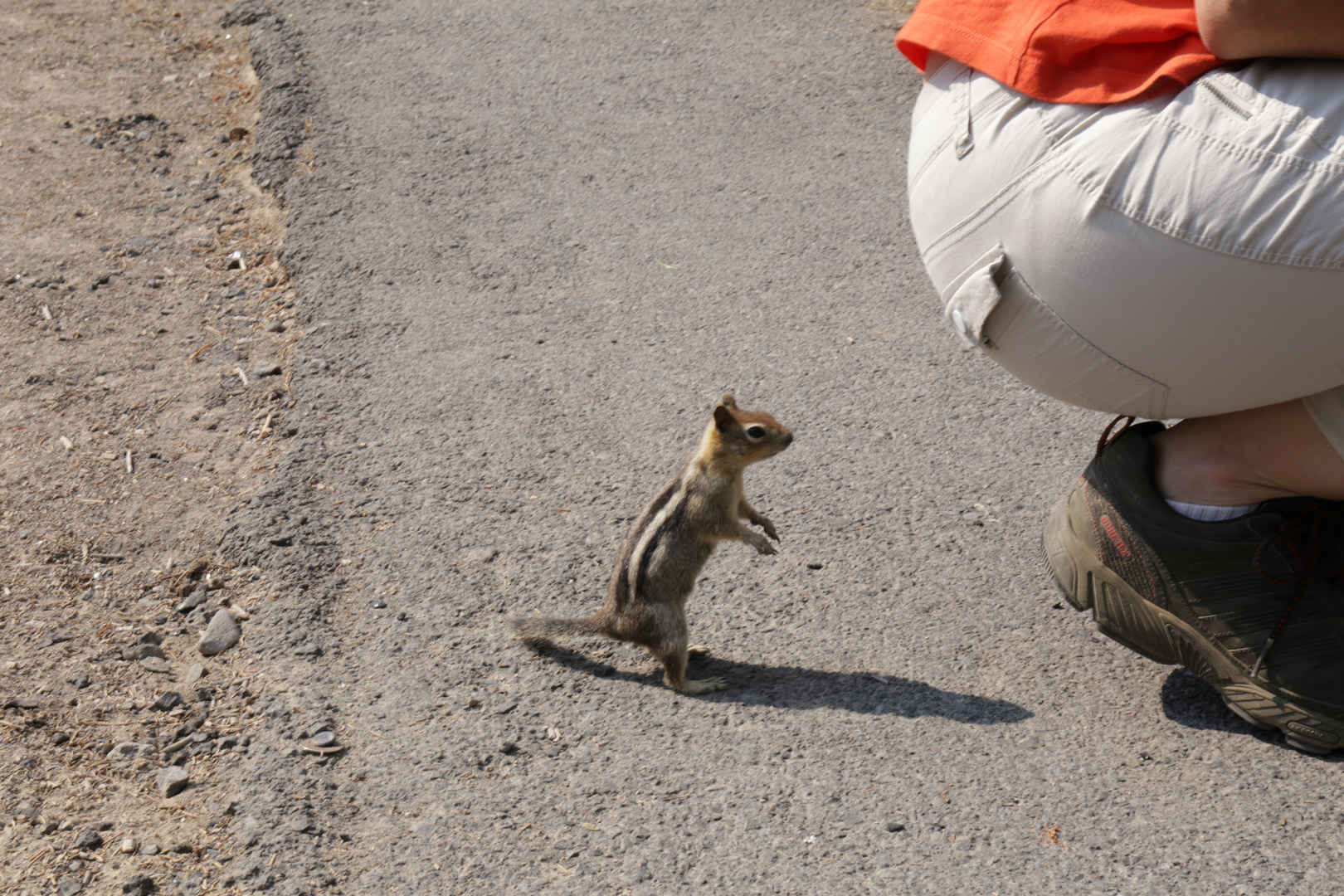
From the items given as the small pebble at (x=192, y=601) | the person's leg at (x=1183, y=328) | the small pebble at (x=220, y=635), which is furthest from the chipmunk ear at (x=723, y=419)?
the small pebble at (x=192, y=601)

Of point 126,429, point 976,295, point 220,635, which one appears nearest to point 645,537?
point 976,295

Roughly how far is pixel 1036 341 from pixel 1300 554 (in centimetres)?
78

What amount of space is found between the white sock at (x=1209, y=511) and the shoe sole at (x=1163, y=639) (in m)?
0.22

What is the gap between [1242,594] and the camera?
275cm

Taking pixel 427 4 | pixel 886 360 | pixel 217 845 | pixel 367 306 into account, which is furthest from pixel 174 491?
pixel 427 4

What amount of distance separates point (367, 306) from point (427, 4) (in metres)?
4.16

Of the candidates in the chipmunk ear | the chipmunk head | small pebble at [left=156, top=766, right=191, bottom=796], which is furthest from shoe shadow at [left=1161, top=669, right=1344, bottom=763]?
small pebble at [left=156, top=766, right=191, bottom=796]

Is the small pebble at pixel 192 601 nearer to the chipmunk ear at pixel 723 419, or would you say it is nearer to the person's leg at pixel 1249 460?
the chipmunk ear at pixel 723 419

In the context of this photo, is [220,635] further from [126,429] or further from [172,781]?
[126,429]

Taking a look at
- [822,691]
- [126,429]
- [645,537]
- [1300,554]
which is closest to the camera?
[1300,554]

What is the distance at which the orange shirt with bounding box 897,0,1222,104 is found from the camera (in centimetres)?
244

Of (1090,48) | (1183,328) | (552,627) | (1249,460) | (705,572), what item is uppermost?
(1090,48)

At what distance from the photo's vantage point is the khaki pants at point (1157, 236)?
230 cm

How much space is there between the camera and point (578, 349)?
4777mm
